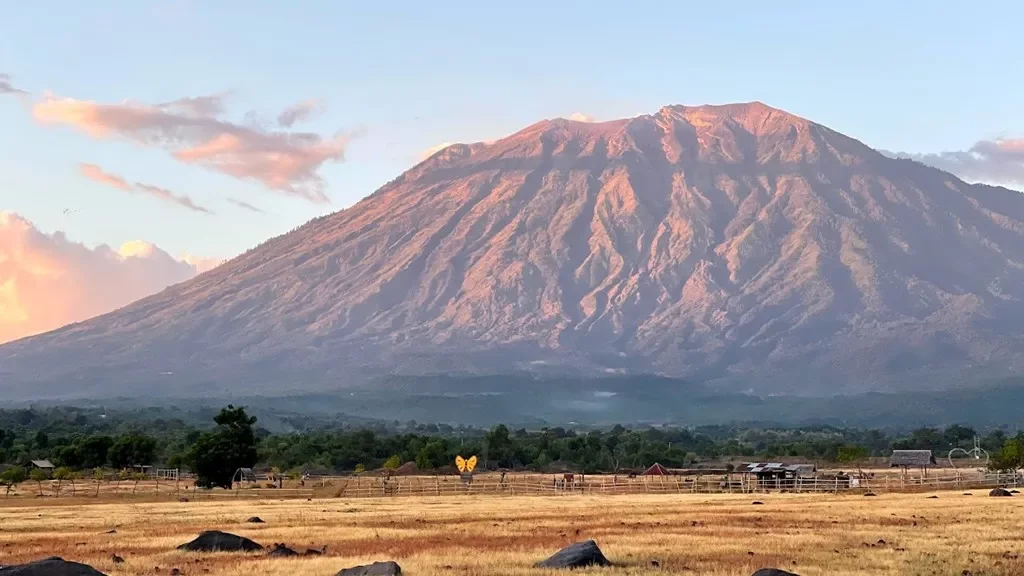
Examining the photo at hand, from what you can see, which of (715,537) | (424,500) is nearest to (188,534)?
(715,537)

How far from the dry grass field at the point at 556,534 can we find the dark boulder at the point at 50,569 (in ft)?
13.7

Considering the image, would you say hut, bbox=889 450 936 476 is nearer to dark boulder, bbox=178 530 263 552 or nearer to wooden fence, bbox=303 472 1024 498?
wooden fence, bbox=303 472 1024 498

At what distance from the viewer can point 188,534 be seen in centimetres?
4088

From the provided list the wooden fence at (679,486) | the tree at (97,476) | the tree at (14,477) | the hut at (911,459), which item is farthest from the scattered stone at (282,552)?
the hut at (911,459)

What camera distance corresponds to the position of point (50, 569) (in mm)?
25281

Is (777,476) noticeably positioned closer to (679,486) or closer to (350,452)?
(679,486)

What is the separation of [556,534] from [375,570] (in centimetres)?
1237

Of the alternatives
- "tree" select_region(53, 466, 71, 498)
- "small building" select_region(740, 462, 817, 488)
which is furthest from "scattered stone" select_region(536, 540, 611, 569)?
"tree" select_region(53, 466, 71, 498)

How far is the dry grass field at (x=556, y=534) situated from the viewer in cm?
3038

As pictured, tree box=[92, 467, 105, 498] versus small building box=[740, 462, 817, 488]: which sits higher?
small building box=[740, 462, 817, 488]

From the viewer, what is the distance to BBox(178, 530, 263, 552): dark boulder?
34281 millimetres

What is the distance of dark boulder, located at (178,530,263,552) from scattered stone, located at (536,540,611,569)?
8.56 m

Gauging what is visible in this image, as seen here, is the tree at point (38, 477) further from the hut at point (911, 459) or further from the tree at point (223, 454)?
the hut at point (911, 459)

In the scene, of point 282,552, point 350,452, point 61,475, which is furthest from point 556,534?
point 350,452
